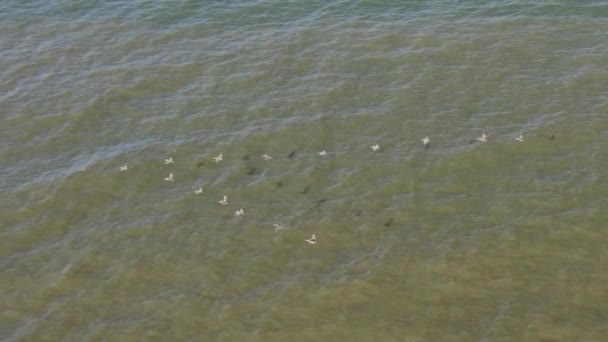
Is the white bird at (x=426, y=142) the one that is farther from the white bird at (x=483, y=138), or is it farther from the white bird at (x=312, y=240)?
the white bird at (x=312, y=240)

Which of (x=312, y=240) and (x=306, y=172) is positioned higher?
(x=306, y=172)

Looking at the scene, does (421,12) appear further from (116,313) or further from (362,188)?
(116,313)

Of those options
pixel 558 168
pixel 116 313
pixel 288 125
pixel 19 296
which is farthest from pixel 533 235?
pixel 19 296

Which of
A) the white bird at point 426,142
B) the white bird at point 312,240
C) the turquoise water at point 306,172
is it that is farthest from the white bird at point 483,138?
the white bird at point 312,240

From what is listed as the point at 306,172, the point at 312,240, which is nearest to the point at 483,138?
the point at 306,172

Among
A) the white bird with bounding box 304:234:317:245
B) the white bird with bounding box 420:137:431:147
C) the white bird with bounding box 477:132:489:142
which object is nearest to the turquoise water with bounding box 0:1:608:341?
the white bird with bounding box 477:132:489:142

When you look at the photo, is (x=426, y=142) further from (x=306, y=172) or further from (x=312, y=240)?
(x=312, y=240)

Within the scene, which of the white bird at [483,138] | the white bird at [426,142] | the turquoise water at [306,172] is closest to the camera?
the turquoise water at [306,172]

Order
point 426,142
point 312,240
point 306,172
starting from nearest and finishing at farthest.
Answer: point 312,240
point 306,172
point 426,142
